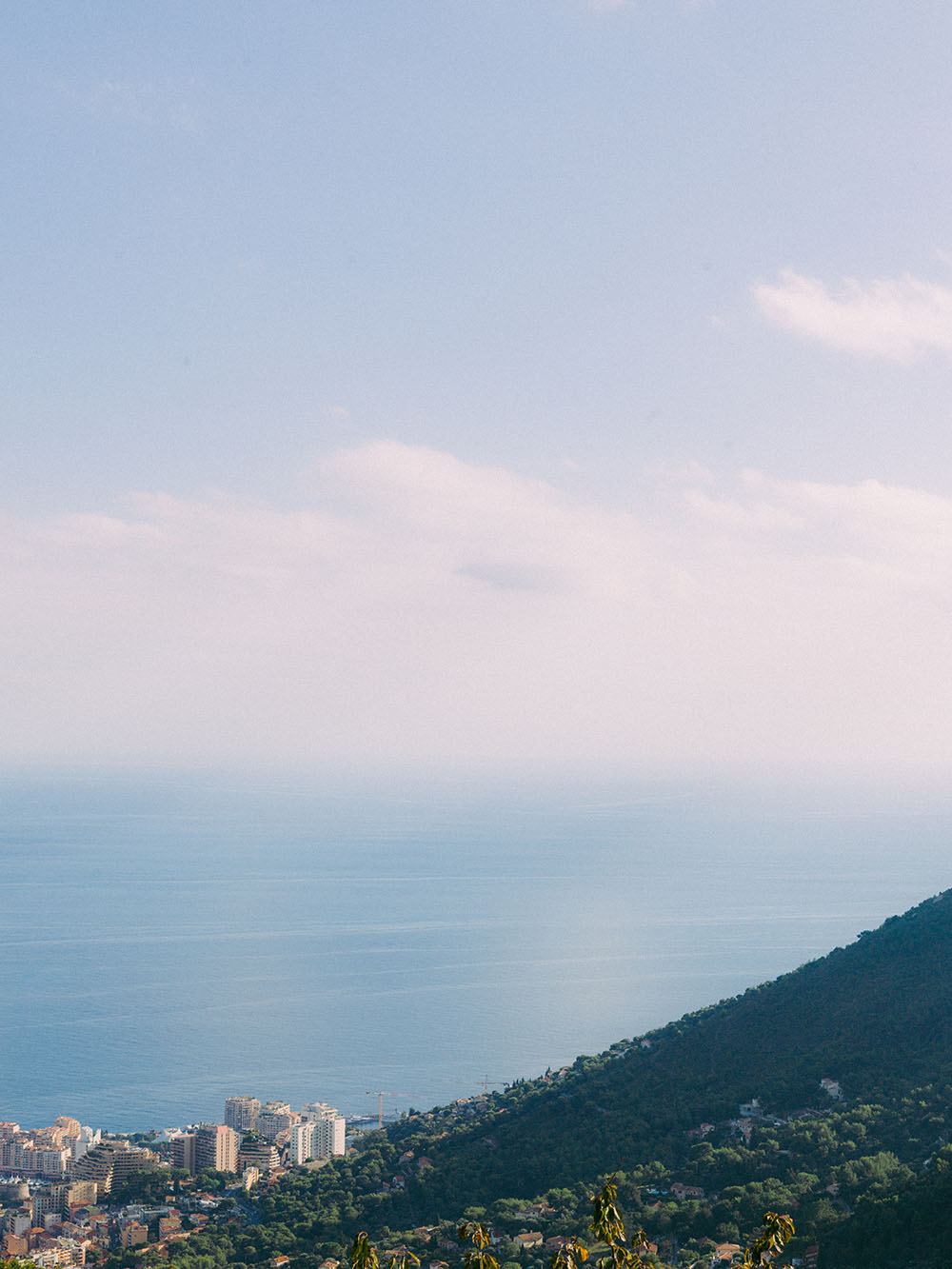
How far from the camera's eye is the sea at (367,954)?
6172 centimetres

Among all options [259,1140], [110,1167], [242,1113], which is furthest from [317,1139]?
[110,1167]

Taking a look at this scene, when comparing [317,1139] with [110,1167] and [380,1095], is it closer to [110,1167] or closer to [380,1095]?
[110,1167]

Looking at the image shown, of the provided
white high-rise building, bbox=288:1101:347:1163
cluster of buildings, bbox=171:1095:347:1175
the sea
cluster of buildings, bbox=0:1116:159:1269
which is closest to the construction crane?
the sea

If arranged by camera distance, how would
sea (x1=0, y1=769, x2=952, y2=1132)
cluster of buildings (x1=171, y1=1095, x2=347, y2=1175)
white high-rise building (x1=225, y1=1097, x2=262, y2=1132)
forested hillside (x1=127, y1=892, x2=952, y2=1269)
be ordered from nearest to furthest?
1. forested hillside (x1=127, y1=892, x2=952, y2=1269)
2. cluster of buildings (x1=171, y1=1095, x2=347, y2=1175)
3. white high-rise building (x1=225, y1=1097, x2=262, y2=1132)
4. sea (x1=0, y1=769, x2=952, y2=1132)

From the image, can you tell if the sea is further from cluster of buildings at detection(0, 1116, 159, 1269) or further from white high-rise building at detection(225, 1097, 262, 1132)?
cluster of buildings at detection(0, 1116, 159, 1269)

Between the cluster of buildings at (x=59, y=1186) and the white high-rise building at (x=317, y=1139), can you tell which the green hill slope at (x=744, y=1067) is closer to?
the white high-rise building at (x=317, y=1139)

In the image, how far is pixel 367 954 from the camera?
313 feet

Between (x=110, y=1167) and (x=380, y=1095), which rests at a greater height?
(x=110, y=1167)

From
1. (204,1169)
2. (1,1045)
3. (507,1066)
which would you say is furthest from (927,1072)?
(1,1045)

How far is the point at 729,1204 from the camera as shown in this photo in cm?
2069

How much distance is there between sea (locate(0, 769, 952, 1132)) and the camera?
2430 inches

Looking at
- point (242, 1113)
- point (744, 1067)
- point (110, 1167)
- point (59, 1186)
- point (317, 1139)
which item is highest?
point (744, 1067)

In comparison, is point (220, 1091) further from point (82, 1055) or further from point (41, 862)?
point (41, 862)

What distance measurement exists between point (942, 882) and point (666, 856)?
45597 millimetres
